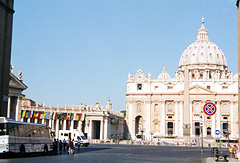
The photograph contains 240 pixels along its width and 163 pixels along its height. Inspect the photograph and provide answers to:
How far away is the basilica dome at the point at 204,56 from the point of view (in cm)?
14225

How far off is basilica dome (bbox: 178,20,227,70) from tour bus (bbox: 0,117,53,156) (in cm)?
11039

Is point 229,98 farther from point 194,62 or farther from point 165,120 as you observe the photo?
point 194,62

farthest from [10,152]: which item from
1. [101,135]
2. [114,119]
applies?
[114,119]

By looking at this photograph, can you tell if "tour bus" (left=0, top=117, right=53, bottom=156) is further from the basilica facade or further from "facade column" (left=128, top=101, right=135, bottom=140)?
"facade column" (left=128, top=101, right=135, bottom=140)

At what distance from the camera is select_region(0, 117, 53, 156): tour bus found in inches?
Result: 1024

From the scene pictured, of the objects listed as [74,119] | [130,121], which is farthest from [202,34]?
[74,119]

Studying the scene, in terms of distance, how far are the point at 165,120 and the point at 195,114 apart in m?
7.79

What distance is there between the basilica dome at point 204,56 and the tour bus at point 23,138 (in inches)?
4346

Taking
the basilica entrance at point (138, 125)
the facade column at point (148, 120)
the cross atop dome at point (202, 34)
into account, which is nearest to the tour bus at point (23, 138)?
the facade column at point (148, 120)

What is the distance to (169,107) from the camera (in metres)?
117

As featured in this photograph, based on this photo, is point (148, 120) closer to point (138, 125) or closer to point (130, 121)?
point (130, 121)

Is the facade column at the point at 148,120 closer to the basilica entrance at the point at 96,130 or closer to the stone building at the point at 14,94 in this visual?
the basilica entrance at the point at 96,130

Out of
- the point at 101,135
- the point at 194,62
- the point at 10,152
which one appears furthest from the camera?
the point at 194,62

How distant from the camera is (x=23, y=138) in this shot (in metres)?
28.3
